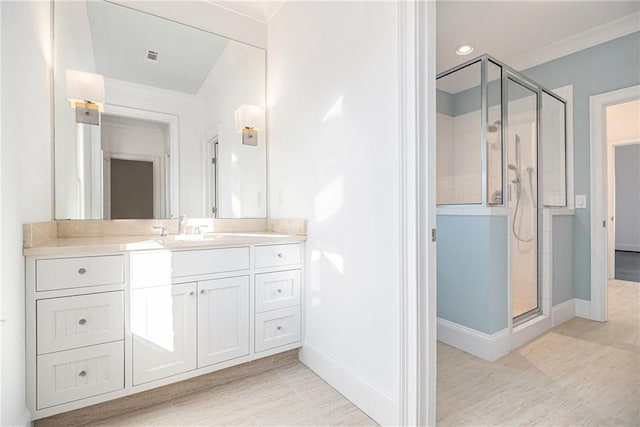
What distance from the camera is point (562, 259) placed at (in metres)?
2.81

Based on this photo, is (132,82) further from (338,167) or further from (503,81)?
(503,81)

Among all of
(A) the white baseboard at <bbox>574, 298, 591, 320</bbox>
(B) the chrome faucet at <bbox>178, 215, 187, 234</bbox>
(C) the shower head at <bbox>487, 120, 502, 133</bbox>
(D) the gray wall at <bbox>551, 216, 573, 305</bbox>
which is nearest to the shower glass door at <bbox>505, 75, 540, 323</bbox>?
(C) the shower head at <bbox>487, 120, 502, 133</bbox>

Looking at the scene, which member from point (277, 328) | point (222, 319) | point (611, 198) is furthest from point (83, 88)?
point (611, 198)

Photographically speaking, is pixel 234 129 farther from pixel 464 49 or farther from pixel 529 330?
pixel 529 330

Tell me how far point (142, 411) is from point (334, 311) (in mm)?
1103

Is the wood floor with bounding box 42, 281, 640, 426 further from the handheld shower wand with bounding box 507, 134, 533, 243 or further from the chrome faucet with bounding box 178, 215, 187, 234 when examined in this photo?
the chrome faucet with bounding box 178, 215, 187, 234

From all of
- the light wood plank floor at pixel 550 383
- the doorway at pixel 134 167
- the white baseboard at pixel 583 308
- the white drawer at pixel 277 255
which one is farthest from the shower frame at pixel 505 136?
the doorway at pixel 134 167

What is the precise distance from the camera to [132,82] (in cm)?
198

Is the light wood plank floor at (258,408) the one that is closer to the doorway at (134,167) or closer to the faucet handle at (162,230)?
the faucet handle at (162,230)

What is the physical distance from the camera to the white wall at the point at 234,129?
2.28m

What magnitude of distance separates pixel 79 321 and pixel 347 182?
142 centimetres

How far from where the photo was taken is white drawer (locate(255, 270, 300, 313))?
6.09 feet

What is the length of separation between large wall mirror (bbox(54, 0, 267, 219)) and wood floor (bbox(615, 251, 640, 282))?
5347 millimetres

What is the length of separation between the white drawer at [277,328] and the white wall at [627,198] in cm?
848
